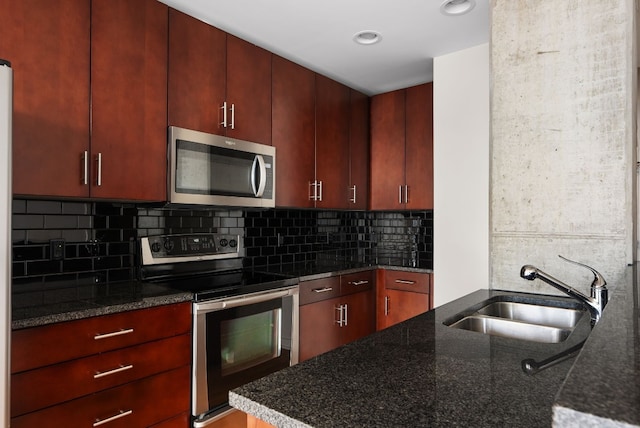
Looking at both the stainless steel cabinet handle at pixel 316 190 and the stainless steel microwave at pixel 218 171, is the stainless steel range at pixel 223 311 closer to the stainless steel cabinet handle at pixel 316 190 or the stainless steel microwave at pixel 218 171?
the stainless steel microwave at pixel 218 171

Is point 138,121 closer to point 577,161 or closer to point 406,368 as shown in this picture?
point 406,368

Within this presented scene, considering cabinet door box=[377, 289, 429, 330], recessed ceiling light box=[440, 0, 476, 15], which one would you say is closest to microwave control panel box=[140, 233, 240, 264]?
cabinet door box=[377, 289, 429, 330]

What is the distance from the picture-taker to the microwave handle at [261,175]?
101 inches

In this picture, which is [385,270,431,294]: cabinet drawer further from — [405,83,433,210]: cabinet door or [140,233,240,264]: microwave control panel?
[140,233,240,264]: microwave control panel

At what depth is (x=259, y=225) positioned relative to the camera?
305 cm

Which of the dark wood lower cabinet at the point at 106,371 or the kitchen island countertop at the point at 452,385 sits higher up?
the kitchen island countertop at the point at 452,385

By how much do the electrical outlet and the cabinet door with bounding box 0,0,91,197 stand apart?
1.18ft

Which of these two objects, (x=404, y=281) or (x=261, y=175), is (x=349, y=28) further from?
(x=404, y=281)

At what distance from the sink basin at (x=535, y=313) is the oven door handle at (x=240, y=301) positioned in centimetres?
123

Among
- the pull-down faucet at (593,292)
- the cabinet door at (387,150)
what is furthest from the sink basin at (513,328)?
the cabinet door at (387,150)

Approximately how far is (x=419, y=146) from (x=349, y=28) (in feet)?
4.00

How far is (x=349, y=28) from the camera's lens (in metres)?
2.48

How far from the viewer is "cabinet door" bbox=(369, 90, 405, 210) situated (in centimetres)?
346

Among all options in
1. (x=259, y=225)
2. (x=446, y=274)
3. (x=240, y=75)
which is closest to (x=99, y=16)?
(x=240, y=75)
